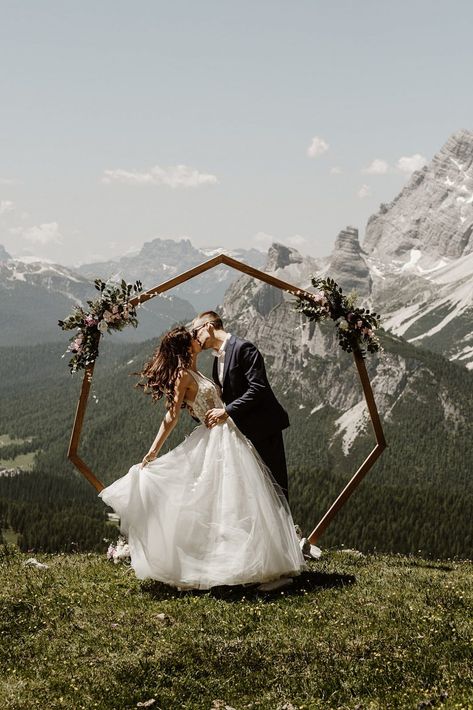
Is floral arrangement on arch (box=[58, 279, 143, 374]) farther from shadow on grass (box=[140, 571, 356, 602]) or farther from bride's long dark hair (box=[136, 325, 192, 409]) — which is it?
shadow on grass (box=[140, 571, 356, 602])

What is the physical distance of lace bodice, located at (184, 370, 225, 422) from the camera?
15094mm

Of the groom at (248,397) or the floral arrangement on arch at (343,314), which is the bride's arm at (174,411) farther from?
the floral arrangement on arch at (343,314)

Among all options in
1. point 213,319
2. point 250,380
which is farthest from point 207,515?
point 213,319

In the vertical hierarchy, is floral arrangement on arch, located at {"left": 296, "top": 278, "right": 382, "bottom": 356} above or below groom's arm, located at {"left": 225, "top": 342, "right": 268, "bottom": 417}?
above

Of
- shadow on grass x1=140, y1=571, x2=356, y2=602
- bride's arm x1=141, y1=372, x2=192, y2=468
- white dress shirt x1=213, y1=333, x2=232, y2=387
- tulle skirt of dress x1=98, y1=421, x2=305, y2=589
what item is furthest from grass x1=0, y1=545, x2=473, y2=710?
white dress shirt x1=213, y1=333, x2=232, y2=387

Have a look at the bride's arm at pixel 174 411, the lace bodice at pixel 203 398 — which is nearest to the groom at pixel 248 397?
the lace bodice at pixel 203 398

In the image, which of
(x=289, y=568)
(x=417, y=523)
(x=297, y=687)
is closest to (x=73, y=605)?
(x=289, y=568)

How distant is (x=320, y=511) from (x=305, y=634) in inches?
7508

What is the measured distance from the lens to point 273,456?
50.3ft

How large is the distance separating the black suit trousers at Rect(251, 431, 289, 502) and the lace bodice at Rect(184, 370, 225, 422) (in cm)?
130

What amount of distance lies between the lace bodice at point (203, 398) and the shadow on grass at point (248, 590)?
3.79 m

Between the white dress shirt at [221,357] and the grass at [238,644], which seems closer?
the grass at [238,644]

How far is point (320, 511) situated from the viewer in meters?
196

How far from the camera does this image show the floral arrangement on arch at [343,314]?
19.2 metres
